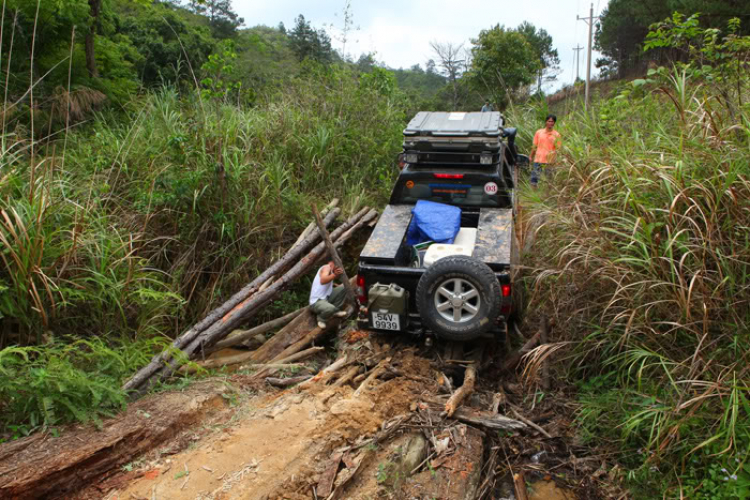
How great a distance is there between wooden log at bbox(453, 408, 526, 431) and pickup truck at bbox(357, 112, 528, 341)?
2.28 feet

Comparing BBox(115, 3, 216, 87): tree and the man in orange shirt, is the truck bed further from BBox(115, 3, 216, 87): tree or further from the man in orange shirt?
BBox(115, 3, 216, 87): tree

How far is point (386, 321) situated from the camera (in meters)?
4.99

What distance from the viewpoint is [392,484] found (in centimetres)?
342

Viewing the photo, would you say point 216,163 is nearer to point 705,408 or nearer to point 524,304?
point 524,304

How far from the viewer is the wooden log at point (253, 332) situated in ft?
19.2

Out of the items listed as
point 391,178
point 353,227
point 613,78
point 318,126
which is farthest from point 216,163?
point 613,78

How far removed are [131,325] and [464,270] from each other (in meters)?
3.44

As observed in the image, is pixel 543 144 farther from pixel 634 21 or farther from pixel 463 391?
pixel 634 21

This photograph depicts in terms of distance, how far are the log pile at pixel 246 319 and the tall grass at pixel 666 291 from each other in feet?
9.03

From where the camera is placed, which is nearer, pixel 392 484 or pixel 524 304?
pixel 392 484

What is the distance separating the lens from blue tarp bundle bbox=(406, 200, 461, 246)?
18.2 feet

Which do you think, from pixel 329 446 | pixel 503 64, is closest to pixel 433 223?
pixel 329 446

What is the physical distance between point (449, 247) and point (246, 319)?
2.46 m

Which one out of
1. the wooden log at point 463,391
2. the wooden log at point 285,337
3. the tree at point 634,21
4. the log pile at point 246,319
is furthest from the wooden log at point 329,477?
the tree at point 634,21
